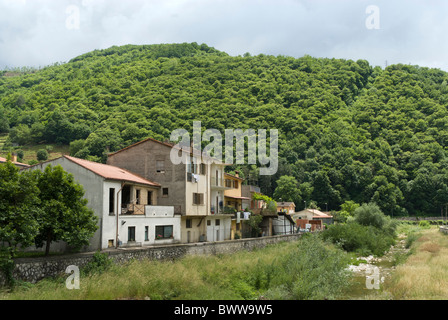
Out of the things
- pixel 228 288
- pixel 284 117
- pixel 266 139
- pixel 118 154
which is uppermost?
pixel 284 117

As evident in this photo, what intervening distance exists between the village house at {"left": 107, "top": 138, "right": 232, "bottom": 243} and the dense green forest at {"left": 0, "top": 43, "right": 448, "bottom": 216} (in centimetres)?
6242

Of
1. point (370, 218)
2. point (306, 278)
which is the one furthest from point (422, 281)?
point (370, 218)

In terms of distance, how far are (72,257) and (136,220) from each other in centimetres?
918

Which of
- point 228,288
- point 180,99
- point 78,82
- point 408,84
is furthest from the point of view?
point 408,84

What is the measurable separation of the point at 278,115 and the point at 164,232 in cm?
11164

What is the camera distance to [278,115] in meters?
144

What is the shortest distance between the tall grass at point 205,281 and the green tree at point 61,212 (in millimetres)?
2478

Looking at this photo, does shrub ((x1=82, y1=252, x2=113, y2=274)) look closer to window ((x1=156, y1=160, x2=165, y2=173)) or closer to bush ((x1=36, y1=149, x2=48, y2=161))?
window ((x1=156, y1=160, x2=165, y2=173))

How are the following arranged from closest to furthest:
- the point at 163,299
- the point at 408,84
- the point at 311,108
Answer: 1. the point at 163,299
2. the point at 311,108
3. the point at 408,84

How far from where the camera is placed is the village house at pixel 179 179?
40312 mm

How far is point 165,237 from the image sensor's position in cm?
3700

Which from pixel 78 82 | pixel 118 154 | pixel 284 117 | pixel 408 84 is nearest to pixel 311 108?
pixel 284 117

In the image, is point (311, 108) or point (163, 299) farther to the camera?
point (311, 108)

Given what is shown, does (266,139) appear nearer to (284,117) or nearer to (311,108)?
(284,117)
